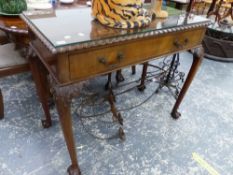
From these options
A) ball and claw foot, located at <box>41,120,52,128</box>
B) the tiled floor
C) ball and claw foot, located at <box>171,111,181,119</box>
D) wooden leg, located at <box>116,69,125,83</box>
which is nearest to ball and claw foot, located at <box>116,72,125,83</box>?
wooden leg, located at <box>116,69,125,83</box>

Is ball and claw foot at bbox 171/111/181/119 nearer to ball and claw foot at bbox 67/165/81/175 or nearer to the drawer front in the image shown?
the drawer front

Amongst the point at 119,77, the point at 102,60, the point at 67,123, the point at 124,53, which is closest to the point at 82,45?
the point at 102,60

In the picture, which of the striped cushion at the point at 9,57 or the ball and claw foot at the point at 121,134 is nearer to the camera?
the striped cushion at the point at 9,57

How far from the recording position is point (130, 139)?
1.41 m

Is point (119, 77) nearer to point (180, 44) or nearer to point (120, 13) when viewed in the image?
point (180, 44)

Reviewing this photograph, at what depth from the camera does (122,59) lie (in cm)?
90

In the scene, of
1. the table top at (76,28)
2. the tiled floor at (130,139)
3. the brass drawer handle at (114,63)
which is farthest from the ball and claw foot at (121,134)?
the table top at (76,28)

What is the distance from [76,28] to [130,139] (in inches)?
34.5

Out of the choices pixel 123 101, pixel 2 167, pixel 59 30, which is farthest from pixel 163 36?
pixel 2 167

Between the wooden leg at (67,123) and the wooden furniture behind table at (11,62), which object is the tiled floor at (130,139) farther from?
the wooden furniture behind table at (11,62)

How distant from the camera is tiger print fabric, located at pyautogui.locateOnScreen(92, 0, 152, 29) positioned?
0.86 m

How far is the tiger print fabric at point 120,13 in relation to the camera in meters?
0.86

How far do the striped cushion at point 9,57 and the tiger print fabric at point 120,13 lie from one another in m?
0.68

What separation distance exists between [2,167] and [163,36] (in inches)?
45.3
